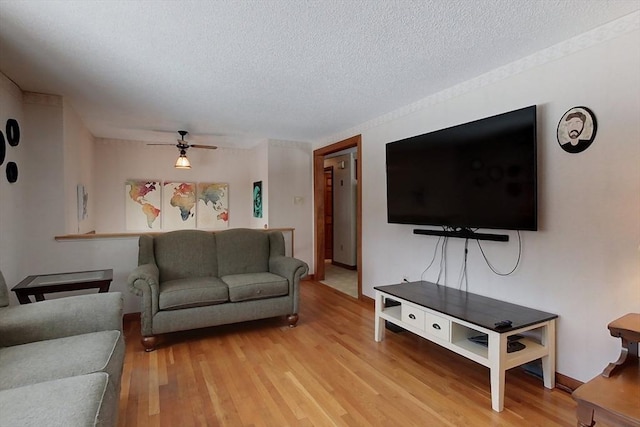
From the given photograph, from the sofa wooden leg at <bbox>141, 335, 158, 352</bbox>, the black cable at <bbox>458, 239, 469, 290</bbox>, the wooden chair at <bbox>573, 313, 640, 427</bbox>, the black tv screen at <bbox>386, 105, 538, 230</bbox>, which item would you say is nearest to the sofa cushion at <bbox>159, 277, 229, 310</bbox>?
the sofa wooden leg at <bbox>141, 335, 158, 352</bbox>

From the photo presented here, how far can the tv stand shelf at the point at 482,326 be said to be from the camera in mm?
1979

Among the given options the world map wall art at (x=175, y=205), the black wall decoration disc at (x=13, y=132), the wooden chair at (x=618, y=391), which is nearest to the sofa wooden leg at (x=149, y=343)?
the black wall decoration disc at (x=13, y=132)

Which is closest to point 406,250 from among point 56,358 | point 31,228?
point 56,358

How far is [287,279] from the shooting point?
131 inches

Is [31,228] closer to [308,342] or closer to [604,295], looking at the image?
[308,342]

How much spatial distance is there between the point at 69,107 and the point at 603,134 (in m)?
4.60

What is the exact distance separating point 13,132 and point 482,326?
3.93m

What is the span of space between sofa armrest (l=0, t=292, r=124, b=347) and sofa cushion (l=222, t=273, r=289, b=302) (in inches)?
44.7

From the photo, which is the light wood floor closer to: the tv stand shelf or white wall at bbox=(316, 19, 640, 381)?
the tv stand shelf

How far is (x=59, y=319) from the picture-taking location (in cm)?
184

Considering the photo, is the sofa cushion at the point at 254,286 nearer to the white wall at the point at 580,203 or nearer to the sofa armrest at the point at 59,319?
the sofa armrest at the point at 59,319

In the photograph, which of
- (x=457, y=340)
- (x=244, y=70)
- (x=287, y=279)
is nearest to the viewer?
(x=457, y=340)

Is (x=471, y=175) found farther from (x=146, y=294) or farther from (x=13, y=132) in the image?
(x=13, y=132)

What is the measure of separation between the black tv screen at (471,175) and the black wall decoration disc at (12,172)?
334 centimetres
